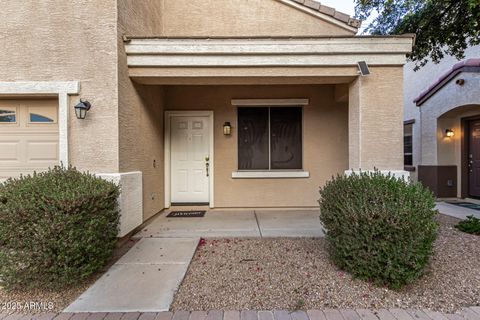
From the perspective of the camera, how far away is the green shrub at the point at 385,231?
2.94 m

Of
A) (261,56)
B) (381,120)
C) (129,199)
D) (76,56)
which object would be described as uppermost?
(261,56)

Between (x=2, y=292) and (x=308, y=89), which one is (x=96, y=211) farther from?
(x=308, y=89)

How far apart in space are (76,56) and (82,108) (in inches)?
34.1

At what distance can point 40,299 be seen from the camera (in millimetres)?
2887

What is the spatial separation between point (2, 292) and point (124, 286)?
4.31 ft

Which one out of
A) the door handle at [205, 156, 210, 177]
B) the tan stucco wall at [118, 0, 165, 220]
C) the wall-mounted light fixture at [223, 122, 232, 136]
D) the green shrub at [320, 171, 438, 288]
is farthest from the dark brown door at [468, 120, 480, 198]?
the tan stucco wall at [118, 0, 165, 220]

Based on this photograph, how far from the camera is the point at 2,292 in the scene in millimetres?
2996

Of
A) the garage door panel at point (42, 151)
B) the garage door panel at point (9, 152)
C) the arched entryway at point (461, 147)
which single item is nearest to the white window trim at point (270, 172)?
the garage door panel at point (42, 151)

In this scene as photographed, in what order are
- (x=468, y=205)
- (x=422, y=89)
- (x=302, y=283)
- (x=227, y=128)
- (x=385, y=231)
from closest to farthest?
(x=385, y=231), (x=302, y=283), (x=227, y=128), (x=468, y=205), (x=422, y=89)

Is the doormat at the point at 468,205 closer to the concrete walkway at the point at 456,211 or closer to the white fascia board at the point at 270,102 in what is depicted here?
the concrete walkway at the point at 456,211

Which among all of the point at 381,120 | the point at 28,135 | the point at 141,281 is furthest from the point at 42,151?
the point at 381,120

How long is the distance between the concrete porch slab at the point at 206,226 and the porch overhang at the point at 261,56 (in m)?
2.84

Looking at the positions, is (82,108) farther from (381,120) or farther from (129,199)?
(381,120)

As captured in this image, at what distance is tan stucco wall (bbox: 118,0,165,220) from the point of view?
4488mm
